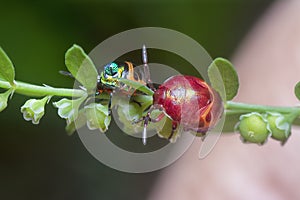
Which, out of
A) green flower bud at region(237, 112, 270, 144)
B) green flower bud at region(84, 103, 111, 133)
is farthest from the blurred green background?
green flower bud at region(237, 112, 270, 144)

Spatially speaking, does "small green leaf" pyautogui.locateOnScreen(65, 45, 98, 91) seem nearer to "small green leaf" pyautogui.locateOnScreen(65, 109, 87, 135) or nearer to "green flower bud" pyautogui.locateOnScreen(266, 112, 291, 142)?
"small green leaf" pyautogui.locateOnScreen(65, 109, 87, 135)

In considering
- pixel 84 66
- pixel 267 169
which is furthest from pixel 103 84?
pixel 267 169

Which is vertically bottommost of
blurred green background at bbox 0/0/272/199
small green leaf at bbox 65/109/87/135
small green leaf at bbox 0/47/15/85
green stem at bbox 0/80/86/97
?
blurred green background at bbox 0/0/272/199

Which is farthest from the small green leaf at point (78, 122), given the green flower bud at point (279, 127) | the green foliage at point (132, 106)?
→ the green flower bud at point (279, 127)

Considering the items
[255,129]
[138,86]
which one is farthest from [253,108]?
[138,86]

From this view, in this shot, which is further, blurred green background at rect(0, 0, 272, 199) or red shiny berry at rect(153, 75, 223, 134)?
blurred green background at rect(0, 0, 272, 199)

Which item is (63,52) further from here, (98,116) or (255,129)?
(255,129)

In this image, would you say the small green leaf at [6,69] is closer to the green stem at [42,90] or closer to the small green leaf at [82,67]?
the green stem at [42,90]
